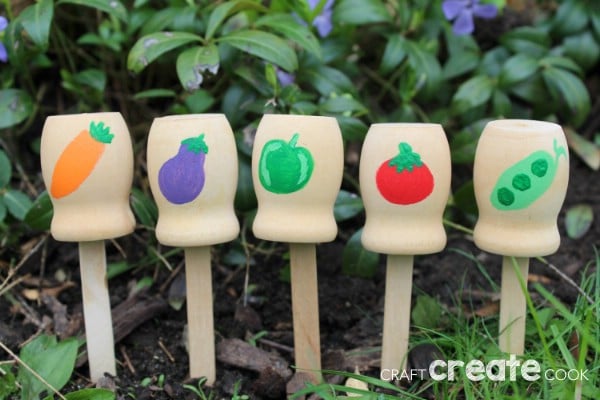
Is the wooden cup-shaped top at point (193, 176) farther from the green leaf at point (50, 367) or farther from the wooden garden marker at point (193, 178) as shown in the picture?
the green leaf at point (50, 367)

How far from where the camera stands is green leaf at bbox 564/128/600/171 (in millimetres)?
2459

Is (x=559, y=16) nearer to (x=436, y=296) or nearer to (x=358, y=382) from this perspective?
(x=436, y=296)

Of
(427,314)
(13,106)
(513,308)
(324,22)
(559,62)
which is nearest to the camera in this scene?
(513,308)

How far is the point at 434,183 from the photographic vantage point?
1.34m

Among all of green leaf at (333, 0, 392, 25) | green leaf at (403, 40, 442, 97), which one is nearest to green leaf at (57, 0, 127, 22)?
green leaf at (333, 0, 392, 25)

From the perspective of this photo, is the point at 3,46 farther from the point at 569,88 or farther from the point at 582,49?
the point at 582,49

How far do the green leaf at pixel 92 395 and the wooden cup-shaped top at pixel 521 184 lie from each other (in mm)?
785

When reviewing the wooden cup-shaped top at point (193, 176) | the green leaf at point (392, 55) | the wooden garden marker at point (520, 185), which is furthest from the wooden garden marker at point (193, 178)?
the green leaf at point (392, 55)

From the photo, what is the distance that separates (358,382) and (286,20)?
0.95m

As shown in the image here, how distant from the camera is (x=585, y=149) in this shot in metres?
2.47

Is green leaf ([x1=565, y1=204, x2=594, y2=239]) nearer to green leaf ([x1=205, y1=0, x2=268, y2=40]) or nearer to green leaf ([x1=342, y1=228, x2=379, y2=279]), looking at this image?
green leaf ([x1=342, y1=228, x2=379, y2=279])

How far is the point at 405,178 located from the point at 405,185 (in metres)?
0.01

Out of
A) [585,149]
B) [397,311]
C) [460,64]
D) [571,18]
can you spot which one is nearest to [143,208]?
[397,311]

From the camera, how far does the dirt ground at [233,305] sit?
158 cm
